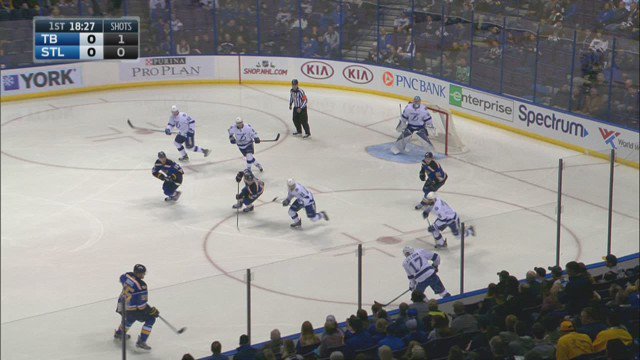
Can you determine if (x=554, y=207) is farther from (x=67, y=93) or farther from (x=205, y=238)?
(x=67, y=93)

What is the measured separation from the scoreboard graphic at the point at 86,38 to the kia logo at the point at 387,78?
44.1ft

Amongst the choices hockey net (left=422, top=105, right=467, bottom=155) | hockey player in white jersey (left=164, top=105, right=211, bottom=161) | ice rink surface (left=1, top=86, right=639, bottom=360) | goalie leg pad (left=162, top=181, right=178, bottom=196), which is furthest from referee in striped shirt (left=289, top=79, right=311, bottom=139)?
goalie leg pad (left=162, top=181, right=178, bottom=196)

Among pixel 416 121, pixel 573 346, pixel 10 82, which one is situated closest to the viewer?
pixel 573 346

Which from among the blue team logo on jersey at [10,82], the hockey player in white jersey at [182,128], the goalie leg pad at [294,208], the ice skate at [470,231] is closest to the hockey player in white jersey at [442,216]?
the ice skate at [470,231]

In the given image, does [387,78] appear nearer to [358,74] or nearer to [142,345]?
[358,74]

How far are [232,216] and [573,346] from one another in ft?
30.3

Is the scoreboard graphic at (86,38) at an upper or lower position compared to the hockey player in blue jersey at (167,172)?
upper

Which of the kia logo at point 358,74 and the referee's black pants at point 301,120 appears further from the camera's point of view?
the kia logo at point 358,74

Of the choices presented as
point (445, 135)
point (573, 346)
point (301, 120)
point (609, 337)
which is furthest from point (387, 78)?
point (573, 346)

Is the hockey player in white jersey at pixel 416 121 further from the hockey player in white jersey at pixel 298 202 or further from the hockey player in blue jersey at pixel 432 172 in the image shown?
the hockey player in white jersey at pixel 298 202

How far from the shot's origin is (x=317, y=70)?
27594 millimetres

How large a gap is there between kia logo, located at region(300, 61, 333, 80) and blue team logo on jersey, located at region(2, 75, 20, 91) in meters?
7.01

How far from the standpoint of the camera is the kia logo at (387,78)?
86.8ft

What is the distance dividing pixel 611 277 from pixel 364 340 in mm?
3481
